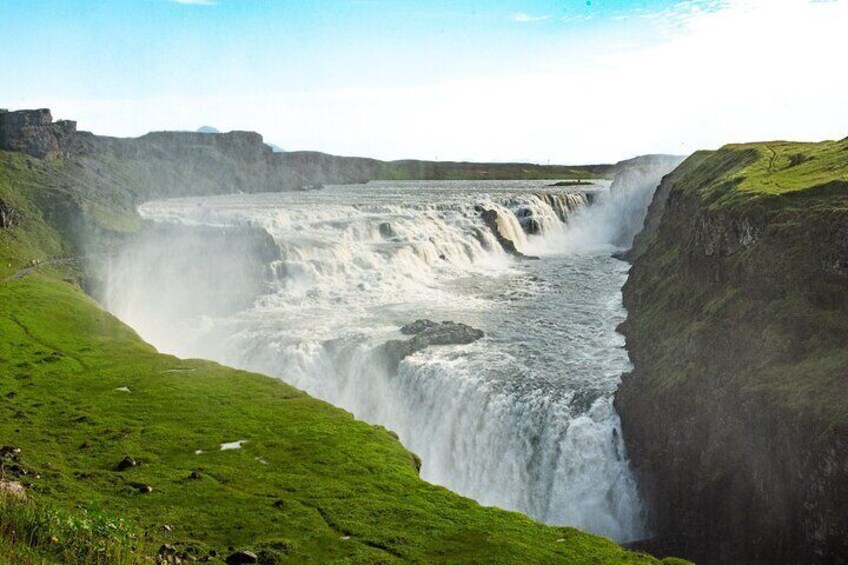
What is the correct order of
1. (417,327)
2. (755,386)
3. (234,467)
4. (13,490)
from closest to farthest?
(13,490) < (234,467) < (755,386) < (417,327)

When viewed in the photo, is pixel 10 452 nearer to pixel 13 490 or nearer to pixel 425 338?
pixel 13 490

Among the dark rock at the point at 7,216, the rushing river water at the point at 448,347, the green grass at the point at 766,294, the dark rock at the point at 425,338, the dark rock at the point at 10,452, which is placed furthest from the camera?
the dark rock at the point at 7,216

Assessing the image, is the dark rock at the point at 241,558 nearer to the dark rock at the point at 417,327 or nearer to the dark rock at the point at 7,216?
the dark rock at the point at 417,327

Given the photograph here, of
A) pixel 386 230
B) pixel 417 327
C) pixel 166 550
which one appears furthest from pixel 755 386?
pixel 386 230

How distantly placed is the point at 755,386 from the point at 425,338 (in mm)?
22121

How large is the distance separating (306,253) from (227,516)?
50.6 meters

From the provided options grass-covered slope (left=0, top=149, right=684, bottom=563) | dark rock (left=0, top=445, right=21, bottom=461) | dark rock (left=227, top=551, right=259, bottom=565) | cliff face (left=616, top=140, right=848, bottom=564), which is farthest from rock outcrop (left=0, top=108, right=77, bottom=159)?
dark rock (left=227, top=551, right=259, bottom=565)

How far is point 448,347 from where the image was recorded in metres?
45.3

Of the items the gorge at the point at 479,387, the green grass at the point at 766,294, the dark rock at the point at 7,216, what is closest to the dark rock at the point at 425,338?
the gorge at the point at 479,387

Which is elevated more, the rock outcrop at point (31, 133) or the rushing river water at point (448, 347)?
the rock outcrop at point (31, 133)

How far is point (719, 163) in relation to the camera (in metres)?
58.0

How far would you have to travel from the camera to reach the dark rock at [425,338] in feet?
144

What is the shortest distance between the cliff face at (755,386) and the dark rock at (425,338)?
35.6 feet

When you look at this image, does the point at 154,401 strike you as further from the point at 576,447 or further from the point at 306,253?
the point at 306,253
